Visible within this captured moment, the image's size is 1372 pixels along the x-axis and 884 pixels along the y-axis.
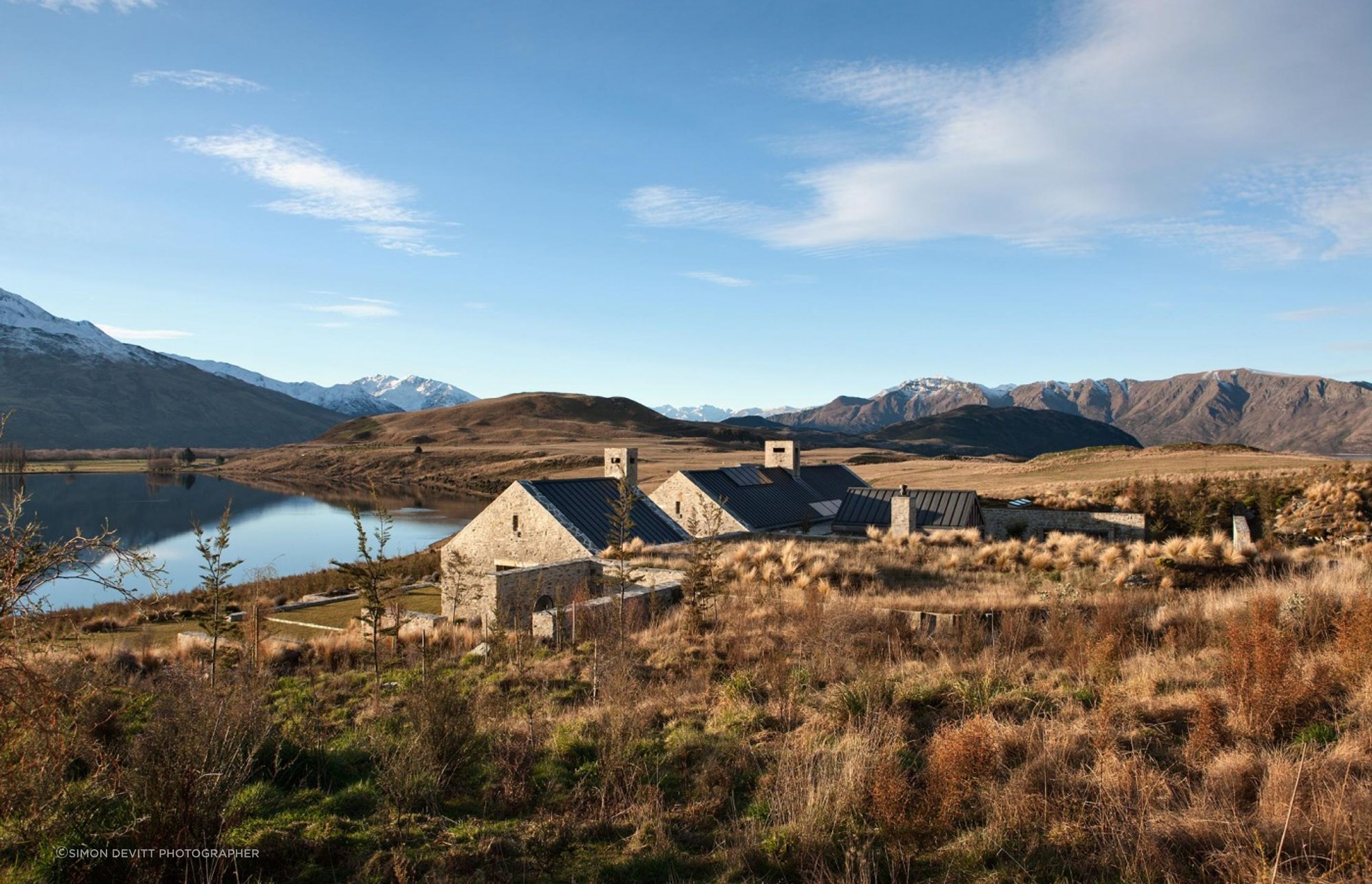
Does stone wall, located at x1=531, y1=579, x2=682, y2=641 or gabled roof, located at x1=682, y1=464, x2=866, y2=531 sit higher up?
gabled roof, located at x1=682, y1=464, x2=866, y2=531

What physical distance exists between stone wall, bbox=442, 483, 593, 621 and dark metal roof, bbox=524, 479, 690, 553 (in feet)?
1.50

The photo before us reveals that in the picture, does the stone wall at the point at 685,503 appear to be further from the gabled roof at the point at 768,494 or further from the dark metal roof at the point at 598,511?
the dark metal roof at the point at 598,511

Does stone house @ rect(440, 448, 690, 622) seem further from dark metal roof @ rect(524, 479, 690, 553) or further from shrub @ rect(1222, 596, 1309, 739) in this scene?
shrub @ rect(1222, 596, 1309, 739)

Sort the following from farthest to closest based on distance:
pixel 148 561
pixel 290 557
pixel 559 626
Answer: pixel 290 557 → pixel 559 626 → pixel 148 561

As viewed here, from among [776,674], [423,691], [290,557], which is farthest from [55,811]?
[290,557]

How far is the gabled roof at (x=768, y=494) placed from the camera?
28.4 metres

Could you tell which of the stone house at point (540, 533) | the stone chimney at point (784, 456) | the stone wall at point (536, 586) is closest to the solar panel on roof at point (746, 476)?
the stone chimney at point (784, 456)

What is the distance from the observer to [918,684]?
8.21 meters

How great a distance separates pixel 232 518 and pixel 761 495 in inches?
2162

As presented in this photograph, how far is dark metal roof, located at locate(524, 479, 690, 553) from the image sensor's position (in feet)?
72.9

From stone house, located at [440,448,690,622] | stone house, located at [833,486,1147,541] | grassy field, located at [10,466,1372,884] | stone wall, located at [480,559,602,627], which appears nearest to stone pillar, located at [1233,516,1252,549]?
stone house, located at [833,486,1147,541]

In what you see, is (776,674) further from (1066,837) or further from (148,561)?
(148,561)

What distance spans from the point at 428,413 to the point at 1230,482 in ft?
618

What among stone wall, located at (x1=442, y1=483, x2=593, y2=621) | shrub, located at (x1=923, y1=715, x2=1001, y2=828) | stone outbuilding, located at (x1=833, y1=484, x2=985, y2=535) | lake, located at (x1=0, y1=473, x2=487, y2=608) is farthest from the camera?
lake, located at (x1=0, y1=473, x2=487, y2=608)
